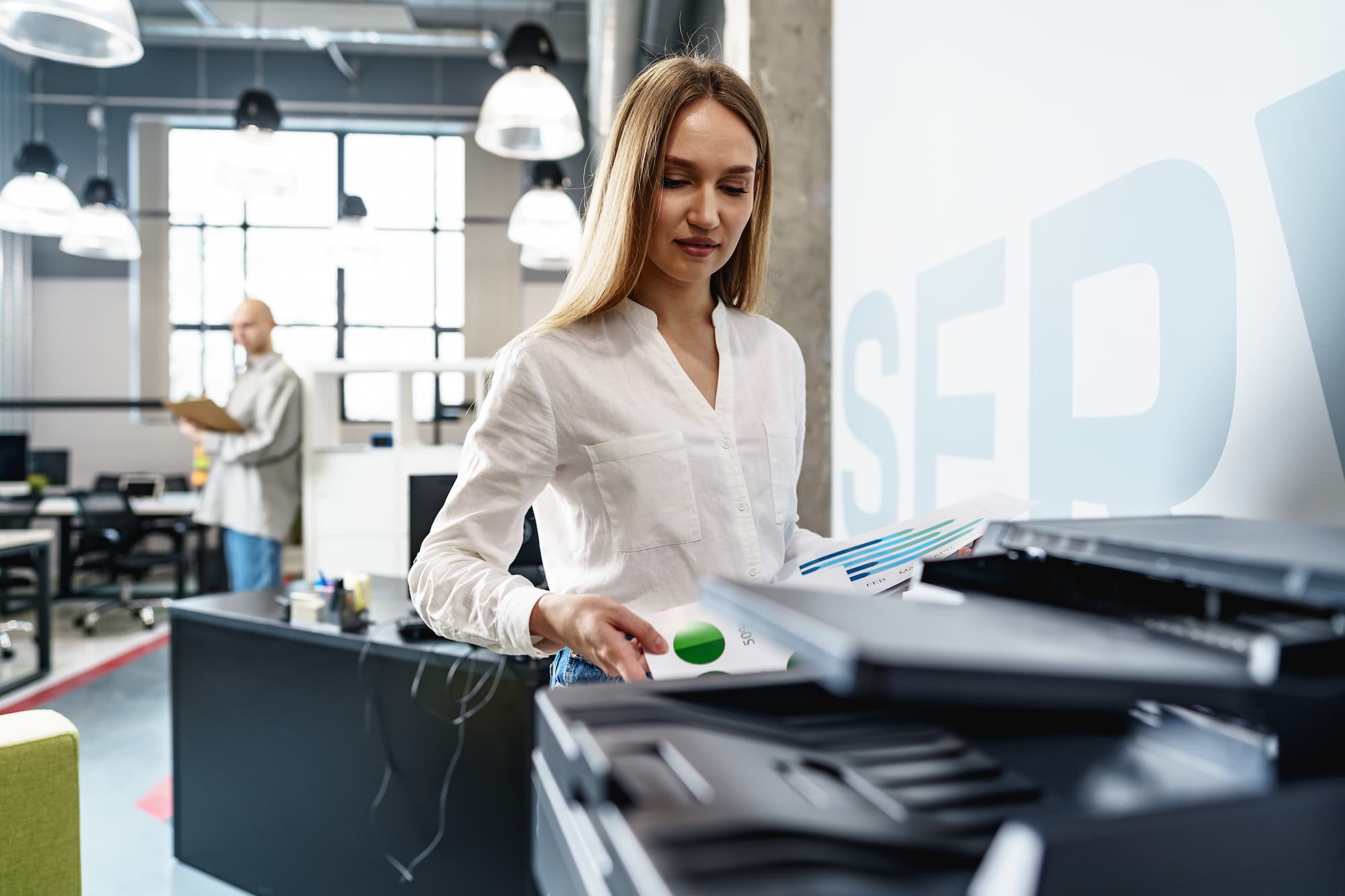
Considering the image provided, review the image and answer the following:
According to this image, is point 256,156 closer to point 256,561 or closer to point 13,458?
point 256,561

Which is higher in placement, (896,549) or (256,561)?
(896,549)

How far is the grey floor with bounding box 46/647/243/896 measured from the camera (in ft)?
8.57

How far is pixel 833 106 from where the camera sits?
249 cm

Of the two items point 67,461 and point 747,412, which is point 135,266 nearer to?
point 67,461

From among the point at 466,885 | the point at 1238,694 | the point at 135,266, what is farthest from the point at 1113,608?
the point at 135,266

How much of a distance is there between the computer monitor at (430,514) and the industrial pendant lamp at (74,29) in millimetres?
1445

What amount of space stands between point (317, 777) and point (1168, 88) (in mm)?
2415

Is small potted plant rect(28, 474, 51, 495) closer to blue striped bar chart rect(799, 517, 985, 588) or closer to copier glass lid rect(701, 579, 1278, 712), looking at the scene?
blue striped bar chart rect(799, 517, 985, 588)

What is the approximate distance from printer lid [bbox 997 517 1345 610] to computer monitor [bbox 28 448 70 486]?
856 cm

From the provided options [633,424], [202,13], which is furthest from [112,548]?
[633,424]

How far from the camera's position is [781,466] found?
1258mm

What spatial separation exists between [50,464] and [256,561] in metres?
4.28

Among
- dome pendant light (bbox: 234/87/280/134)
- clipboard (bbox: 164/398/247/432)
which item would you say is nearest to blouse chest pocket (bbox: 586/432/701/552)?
clipboard (bbox: 164/398/247/432)

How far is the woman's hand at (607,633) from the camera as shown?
0.84m
